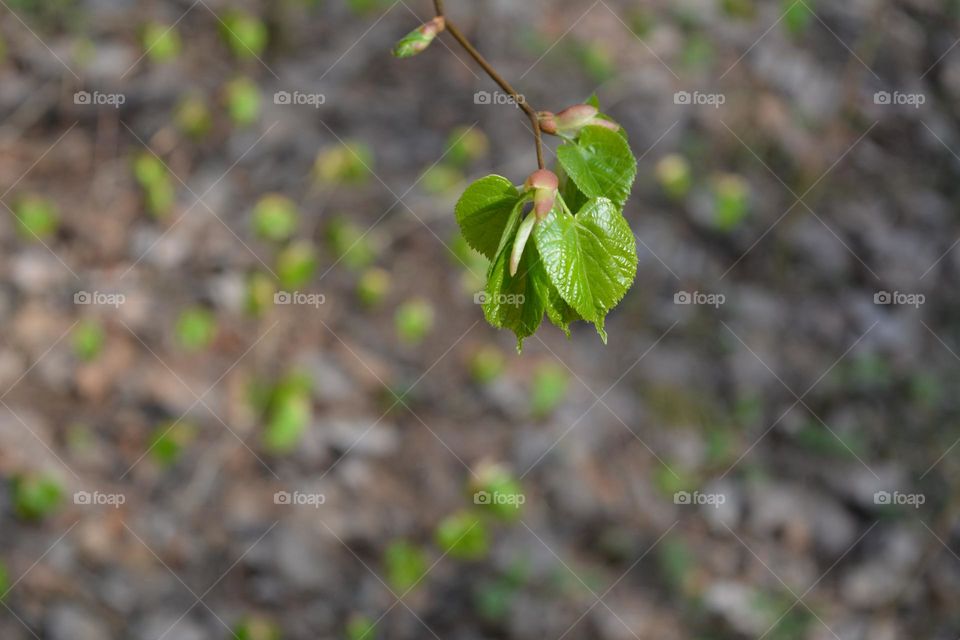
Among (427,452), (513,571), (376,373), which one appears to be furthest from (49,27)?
(513,571)

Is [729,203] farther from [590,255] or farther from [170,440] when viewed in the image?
[590,255]

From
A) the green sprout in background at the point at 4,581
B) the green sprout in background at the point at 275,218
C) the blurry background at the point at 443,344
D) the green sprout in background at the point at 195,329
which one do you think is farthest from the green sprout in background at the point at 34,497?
the green sprout in background at the point at 275,218

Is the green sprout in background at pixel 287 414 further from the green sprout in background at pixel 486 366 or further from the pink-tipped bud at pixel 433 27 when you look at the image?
the pink-tipped bud at pixel 433 27

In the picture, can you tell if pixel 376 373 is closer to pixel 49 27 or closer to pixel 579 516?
pixel 579 516

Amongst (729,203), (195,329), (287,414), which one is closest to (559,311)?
(287,414)

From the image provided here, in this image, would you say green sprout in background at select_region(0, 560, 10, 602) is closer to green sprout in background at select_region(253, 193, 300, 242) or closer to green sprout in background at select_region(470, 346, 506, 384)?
green sprout in background at select_region(253, 193, 300, 242)
